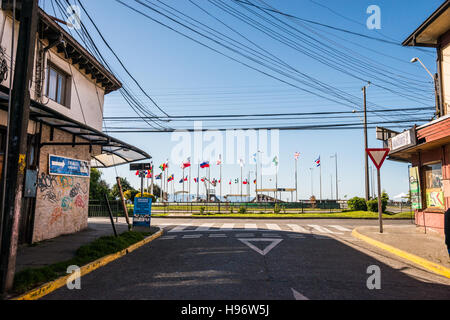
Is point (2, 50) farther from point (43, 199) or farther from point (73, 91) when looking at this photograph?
point (43, 199)

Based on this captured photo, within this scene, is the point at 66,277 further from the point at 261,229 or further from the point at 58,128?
the point at 261,229

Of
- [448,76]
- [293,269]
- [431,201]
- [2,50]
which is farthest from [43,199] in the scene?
[448,76]

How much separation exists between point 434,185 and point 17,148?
14618 mm

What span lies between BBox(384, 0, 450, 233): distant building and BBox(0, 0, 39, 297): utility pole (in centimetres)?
1225

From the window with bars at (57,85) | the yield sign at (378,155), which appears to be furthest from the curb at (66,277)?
the yield sign at (378,155)

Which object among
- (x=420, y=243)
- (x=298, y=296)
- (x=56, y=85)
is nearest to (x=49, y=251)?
(x=56, y=85)

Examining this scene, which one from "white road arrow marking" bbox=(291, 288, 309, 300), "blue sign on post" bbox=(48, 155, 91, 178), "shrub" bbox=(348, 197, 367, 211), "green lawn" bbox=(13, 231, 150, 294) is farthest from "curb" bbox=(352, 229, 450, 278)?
"shrub" bbox=(348, 197, 367, 211)

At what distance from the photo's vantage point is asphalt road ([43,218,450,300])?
5.36 meters

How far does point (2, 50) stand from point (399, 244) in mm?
13229

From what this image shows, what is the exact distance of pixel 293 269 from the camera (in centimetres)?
715

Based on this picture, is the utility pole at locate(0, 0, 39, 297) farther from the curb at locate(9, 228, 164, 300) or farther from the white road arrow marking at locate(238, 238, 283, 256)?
the white road arrow marking at locate(238, 238, 283, 256)

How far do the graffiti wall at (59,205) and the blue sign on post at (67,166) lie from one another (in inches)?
7.9

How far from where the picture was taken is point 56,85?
1229cm

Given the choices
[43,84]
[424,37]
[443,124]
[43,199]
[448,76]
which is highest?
[424,37]
